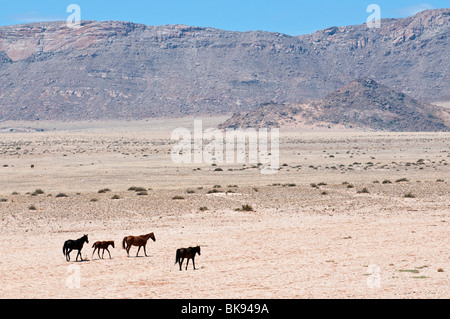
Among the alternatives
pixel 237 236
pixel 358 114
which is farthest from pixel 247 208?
pixel 358 114

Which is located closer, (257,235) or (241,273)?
(241,273)

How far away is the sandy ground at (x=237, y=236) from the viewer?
1353 centimetres

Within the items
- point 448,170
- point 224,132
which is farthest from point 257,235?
point 224,132

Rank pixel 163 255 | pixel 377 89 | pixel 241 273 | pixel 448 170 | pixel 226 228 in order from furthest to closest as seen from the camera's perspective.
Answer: pixel 377 89 < pixel 448 170 < pixel 226 228 < pixel 163 255 < pixel 241 273

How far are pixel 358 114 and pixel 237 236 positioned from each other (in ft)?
430

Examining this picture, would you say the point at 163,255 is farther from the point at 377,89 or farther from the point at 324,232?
the point at 377,89

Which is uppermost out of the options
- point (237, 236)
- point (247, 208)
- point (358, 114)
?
point (358, 114)

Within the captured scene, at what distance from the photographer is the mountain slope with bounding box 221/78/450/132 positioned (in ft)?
470

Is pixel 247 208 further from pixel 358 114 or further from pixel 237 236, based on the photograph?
pixel 358 114

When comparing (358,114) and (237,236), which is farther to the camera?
(358,114)

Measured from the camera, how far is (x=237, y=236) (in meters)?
20.9

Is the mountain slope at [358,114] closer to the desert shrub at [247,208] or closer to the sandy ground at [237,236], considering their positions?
the sandy ground at [237,236]

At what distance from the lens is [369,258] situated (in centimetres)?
1648
